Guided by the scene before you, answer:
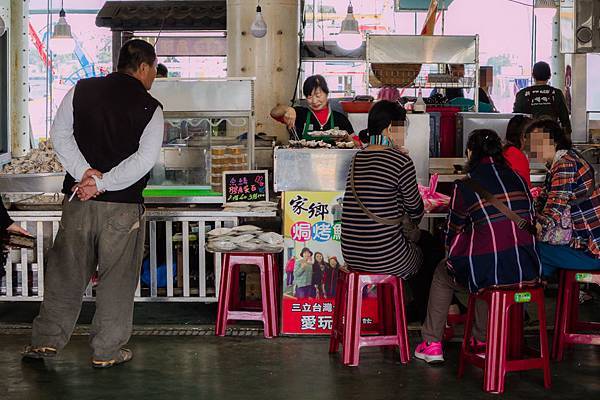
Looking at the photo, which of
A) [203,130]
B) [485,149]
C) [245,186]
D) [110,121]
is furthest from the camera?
[203,130]

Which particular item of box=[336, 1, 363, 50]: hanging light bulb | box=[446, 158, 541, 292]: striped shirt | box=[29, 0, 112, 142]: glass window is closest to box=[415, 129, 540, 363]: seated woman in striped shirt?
box=[446, 158, 541, 292]: striped shirt

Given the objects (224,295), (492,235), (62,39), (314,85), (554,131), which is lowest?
(224,295)

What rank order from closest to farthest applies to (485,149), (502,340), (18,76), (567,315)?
1. (502,340)
2. (485,149)
3. (567,315)
4. (18,76)

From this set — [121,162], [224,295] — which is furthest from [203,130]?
[121,162]

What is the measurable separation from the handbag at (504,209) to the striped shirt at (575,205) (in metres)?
0.49

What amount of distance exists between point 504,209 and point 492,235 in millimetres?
162

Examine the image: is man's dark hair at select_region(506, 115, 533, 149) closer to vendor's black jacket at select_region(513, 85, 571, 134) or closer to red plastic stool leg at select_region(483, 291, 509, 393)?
red plastic stool leg at select_region(483, 291, 509, 393)

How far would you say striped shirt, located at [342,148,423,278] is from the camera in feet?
19.0

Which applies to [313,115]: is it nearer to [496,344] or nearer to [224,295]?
[224,295]

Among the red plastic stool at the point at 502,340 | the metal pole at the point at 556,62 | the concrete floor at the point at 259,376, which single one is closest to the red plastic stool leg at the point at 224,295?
the concrete floor at the point at 259,376

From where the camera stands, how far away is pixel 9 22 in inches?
559

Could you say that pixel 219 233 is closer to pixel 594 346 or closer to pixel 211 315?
pixel 211 315

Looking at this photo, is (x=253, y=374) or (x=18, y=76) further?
(x=18, y=76)

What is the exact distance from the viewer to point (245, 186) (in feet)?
24.2
